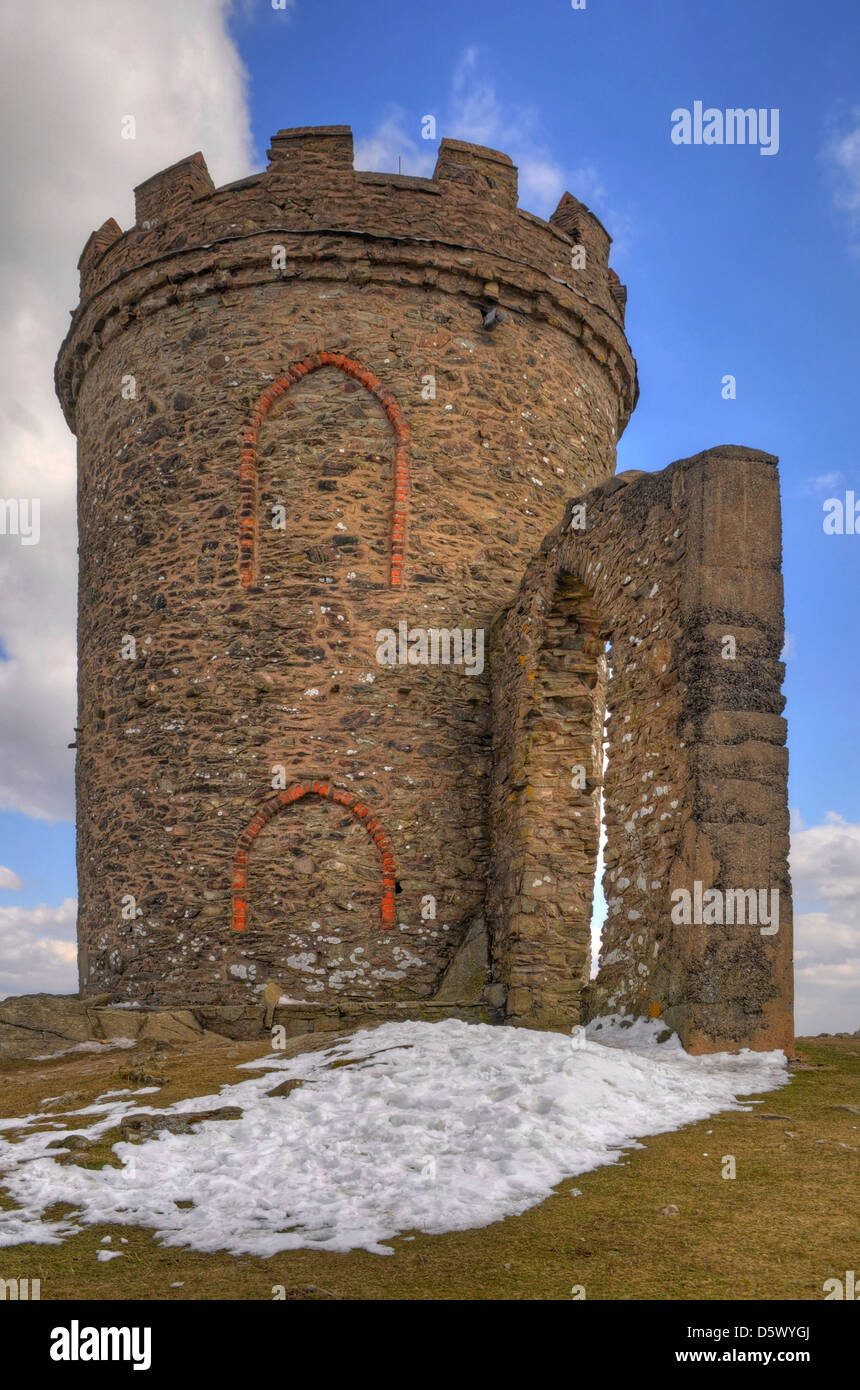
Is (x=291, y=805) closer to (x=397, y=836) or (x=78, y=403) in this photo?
(x=397, y=836)

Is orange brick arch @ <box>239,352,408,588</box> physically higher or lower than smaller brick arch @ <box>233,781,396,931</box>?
higher

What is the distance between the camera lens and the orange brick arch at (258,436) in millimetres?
11781

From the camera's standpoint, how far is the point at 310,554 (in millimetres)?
11719

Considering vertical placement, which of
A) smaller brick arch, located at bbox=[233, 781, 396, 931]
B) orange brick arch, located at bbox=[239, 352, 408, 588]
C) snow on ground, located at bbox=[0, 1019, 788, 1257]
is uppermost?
orange brick arch, located at bbox=[239, 352, 408, 588]

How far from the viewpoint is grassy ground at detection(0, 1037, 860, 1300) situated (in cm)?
383

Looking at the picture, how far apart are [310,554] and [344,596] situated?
56 centimetres

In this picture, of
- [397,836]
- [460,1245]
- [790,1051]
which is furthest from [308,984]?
[460,1245]

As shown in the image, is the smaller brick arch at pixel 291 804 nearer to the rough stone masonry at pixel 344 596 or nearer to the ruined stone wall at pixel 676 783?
the rough stone masonry at pixel 344 596

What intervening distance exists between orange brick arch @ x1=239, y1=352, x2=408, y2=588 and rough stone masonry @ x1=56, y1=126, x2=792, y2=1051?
0.03m

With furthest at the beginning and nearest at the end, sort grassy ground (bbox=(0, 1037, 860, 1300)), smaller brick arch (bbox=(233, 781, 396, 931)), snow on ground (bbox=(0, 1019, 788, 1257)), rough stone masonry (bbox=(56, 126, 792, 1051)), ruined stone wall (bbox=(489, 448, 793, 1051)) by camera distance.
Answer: smaller brick arch (bbox=(233, 781, 396, 931)), rough stone masonry (bbox=(56, 126, 792, 1051)), ruined stone wall (bbox=(489, 448, 793, 1051)), snow on ground (bbox=(0, 1019, 788, 1257)), grassy ground (bbox=(0, 1037, 860, 1300))

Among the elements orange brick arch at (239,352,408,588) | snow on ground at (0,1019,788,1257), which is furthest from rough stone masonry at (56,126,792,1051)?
snow on ground at (0,1019,788,1257)

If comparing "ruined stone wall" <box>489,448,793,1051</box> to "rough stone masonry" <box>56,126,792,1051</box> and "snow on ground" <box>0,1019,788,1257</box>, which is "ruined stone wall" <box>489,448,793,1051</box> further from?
"snow on ground" <box>0,1019,788,1257</box>

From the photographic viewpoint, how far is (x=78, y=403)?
47.3ft

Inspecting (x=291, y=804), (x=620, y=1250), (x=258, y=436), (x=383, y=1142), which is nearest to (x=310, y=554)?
(x=258, y=436)
